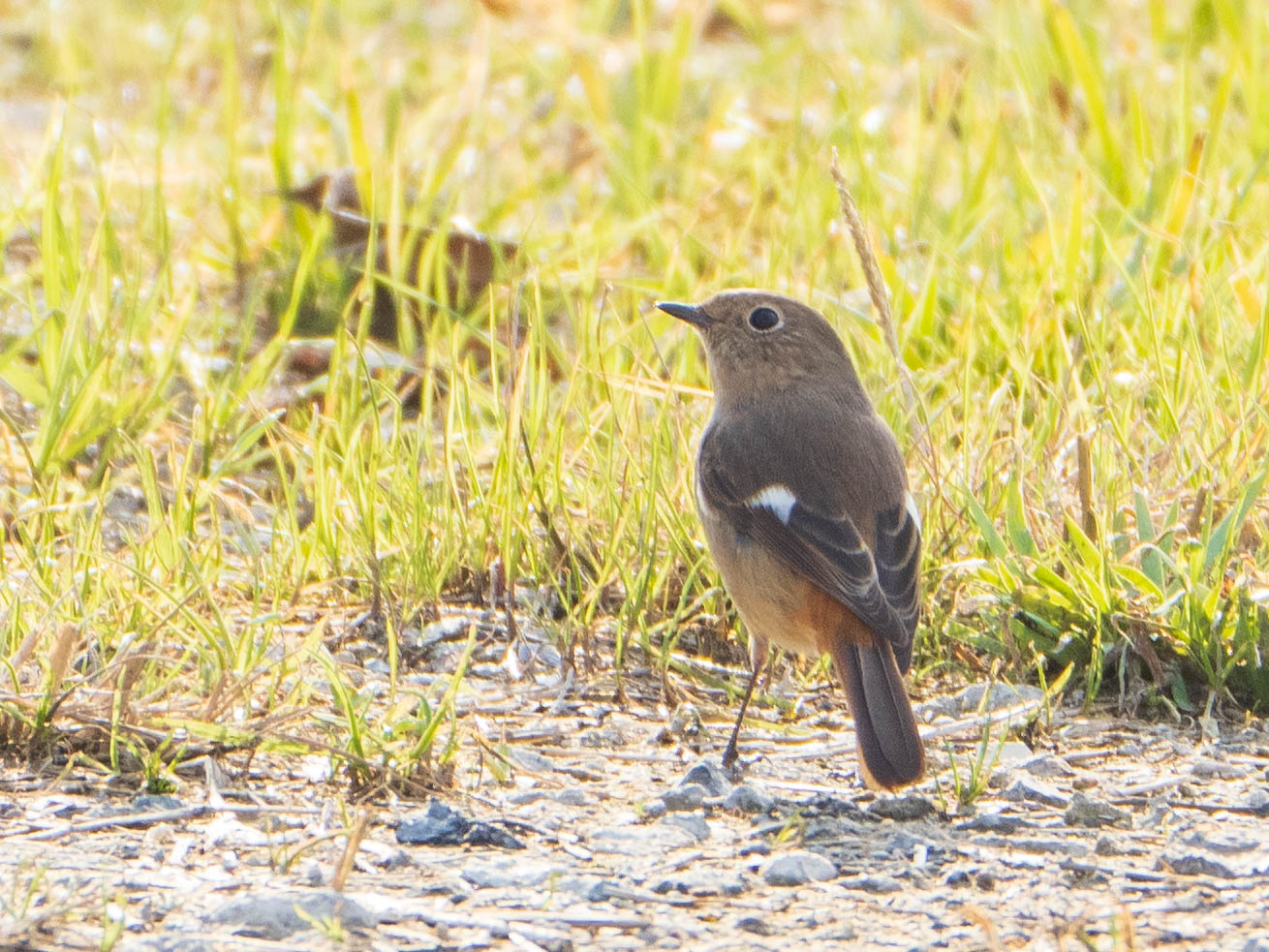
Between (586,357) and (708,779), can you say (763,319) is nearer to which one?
(586,357)

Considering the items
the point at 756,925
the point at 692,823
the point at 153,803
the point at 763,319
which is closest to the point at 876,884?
the point at 756,925

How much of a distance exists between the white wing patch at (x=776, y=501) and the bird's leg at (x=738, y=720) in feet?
1.14

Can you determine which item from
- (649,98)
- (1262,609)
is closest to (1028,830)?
(1262,609)

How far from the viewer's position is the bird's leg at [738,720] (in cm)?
414

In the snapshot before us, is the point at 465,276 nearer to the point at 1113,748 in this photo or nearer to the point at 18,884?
the point at 1113,748

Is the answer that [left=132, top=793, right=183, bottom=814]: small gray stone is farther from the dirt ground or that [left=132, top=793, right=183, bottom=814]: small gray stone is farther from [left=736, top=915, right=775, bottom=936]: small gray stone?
[left=736, top=915, right=775, bottom=936]: small gray stone

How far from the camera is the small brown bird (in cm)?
425

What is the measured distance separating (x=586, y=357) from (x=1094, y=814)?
2.34m

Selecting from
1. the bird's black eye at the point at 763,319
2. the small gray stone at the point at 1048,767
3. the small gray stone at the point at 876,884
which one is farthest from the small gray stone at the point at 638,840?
the bird's black eye at the point at 763,319

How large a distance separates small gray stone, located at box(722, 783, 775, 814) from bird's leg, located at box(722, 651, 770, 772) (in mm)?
186

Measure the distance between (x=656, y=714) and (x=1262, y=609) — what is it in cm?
143

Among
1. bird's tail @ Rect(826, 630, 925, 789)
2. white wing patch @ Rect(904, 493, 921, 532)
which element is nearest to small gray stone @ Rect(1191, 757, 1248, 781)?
bird's tail @ Rect(826, 630, 925, 789)

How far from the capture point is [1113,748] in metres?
4.23

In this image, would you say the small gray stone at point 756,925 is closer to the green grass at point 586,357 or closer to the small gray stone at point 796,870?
the small gray stone at point 796,870
